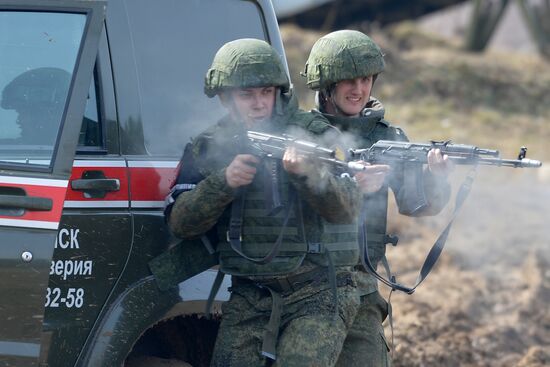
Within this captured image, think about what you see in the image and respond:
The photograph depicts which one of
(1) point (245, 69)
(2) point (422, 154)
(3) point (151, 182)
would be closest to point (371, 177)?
(2) point (422, 154)

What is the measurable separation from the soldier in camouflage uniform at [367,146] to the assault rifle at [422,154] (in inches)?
3.1

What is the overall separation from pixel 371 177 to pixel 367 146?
52cm

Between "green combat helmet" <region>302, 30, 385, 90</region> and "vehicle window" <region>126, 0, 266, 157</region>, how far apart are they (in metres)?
0.32

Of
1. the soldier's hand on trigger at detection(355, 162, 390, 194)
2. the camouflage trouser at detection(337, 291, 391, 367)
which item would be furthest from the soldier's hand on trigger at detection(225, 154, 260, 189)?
the camouflage trouser at detection(337, 291, 391, 367)

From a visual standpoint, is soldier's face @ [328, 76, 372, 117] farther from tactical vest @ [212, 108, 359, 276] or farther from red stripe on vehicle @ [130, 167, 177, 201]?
red stripe on vehicle @ [130, 167, 177, 201]

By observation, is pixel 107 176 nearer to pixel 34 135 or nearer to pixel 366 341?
pixel 34 135

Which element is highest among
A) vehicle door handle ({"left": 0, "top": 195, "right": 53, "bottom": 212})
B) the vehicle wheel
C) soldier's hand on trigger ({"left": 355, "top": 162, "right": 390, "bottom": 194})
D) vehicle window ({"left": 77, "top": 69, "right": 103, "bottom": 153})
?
vehicle window ({"left": 77, "top": 69, "right": 103, "bottom": 153})

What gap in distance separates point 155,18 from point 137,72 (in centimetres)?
28

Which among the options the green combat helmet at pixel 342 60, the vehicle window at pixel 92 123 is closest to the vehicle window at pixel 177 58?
the vehicle window at pixel 92 123

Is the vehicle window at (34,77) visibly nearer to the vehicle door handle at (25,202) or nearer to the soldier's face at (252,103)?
the vehicle door handle at (25,202)

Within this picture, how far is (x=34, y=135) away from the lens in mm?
3664

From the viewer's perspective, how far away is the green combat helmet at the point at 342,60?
4.36 m

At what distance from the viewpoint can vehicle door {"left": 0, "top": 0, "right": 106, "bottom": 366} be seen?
11.4 feet

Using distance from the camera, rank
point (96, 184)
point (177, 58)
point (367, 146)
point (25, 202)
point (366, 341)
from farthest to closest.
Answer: point (367, 146), point (177, 58), point (366, 341), point (96, 184), point (25, 202)
